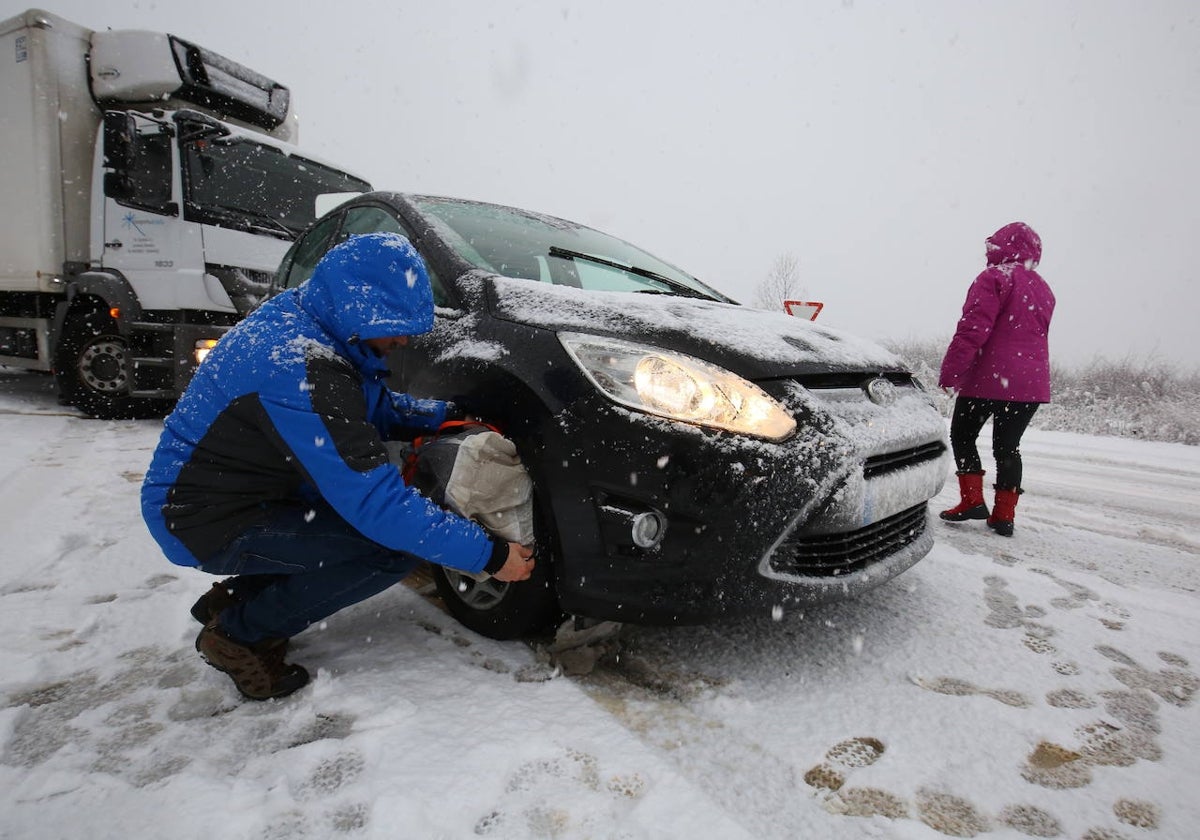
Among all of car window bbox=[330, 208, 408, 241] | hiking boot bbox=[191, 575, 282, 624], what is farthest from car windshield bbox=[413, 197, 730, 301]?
hiking boot bbox=[191, 575, 282, 624]

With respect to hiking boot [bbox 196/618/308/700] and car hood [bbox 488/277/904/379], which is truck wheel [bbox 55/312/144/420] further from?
car hood [bbox 488/277/904/379]

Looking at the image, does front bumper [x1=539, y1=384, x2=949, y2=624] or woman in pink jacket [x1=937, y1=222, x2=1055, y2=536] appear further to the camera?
woman in pink jacket [x1=937, y1=222, x2=1055, y2=536]

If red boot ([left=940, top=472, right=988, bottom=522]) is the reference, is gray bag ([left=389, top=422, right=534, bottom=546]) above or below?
above

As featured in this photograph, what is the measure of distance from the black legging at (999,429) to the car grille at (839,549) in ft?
5.14

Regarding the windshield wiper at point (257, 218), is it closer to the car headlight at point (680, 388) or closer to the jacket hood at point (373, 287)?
the jacket hood at point (373, 287)

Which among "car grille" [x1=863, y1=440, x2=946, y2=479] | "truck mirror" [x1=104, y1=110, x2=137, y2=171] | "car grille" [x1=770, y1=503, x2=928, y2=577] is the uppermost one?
"truck mirror" [x1=104, y1=110, x2=137, y2=171]

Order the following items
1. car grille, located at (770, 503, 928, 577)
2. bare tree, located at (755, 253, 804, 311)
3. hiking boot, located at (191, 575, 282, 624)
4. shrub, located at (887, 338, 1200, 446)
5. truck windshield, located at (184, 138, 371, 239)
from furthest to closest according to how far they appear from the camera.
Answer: bare tree, located at (755, 253, 804, 311)
shrub, located at (887, 338, 1200, 446)
truck windshield, located at (184, 138, 371, 239)
hiking boot, located at (191, 575, 282, 624)
car grille, located at (770, 503, 928, 577)

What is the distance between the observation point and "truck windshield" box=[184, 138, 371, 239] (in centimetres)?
520

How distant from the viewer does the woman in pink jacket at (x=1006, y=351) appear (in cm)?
322

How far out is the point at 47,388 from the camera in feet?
27.1

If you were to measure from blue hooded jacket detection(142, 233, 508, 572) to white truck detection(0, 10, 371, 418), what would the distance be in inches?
158

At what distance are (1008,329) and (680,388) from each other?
2541 mm

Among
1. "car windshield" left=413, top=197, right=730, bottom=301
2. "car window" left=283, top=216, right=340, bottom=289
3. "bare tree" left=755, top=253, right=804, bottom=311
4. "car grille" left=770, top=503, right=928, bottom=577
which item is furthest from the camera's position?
"bare tree" left=755, top=253, right=804, bottom=311

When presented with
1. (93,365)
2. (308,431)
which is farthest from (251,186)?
(308,431)
